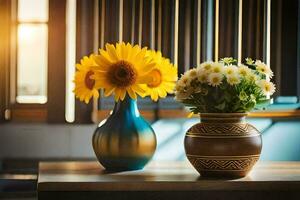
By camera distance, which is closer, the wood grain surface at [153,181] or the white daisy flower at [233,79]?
the wood grain surface at [153,181]

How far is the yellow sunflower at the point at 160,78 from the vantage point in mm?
2129

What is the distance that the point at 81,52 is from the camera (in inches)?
107

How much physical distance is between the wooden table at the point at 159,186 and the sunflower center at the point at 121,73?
12.0 inches

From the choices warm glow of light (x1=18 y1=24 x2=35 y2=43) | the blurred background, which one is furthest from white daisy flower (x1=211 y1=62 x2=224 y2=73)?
warm glow of light (x1=18 y1=24 x2=35 y2=43)

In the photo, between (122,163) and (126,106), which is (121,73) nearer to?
(126,106)

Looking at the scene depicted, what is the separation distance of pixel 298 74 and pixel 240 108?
986 millimetres

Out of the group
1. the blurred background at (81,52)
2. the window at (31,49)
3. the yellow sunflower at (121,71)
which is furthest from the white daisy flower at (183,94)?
the window at (31,49)

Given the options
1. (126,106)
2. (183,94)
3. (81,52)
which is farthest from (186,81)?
(81,52)

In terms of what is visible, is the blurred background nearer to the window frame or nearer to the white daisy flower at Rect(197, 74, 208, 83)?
the window frame

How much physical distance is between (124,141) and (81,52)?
76 cm

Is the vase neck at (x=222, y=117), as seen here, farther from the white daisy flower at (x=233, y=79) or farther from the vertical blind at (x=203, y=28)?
the vertical blind at (x=203, y=28)

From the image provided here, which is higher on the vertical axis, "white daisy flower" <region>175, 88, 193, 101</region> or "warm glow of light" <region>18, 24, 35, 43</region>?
"warm glow of light" <region>18, 24, 35, 43</region>

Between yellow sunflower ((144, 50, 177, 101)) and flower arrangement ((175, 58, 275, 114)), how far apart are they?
0.16m

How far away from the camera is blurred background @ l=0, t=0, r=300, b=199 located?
8.83 feet
